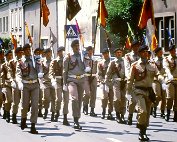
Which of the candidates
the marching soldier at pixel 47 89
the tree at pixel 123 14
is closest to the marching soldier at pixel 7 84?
the marching soldier at pixel 47 89

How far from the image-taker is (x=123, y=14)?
27188mm

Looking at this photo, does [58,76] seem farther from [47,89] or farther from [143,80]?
[143,80]

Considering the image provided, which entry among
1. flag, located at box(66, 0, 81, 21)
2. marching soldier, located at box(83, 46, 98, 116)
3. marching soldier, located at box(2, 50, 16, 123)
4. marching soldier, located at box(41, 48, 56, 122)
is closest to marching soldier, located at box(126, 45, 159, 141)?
marching soldier, located at box(41, 48, 56, 122)

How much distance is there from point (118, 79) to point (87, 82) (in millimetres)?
2233

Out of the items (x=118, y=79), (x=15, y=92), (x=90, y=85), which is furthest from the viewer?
(x=90, y=85)

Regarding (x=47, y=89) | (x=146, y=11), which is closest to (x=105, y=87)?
(x=47, y=89)

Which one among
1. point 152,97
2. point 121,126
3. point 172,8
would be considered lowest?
point 121,126

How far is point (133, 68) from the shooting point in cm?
1051

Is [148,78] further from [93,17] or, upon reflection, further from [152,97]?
[93,17]

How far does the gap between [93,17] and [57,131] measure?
22.3 meters

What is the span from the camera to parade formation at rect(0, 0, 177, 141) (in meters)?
10.5

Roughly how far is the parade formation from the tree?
1057 centimetres

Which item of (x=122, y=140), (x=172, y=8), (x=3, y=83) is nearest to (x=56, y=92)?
(x=3, y=83)

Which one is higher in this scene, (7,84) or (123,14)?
(123,14)
